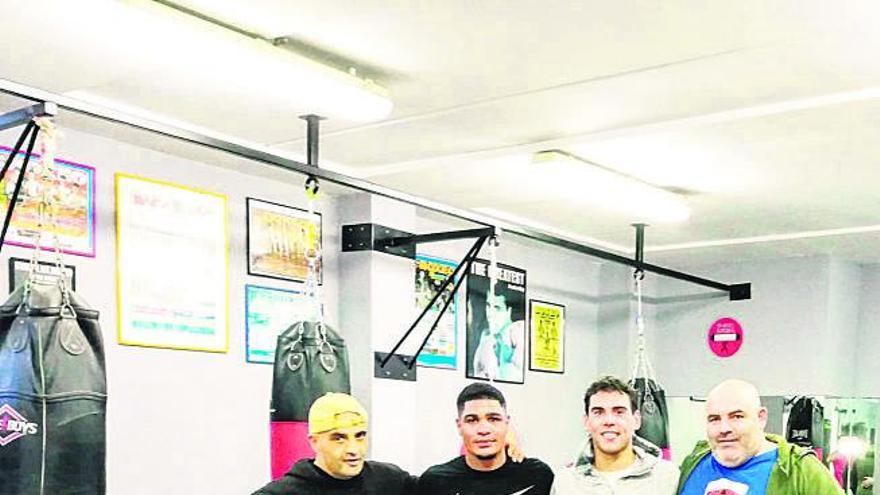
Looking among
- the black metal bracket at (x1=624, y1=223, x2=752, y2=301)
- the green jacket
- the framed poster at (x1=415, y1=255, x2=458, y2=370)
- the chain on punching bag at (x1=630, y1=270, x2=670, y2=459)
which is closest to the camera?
the green jacket

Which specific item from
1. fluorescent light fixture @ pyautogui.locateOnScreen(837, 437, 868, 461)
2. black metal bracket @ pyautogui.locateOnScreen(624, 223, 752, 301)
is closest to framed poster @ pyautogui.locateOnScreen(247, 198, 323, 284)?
black metal bracket @ pyautogui.locateOnScreen(624, 223, 752, 301)

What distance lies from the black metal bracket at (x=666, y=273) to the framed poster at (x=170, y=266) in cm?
258

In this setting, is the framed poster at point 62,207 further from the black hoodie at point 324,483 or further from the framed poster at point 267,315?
the black hoodie at point 324,483

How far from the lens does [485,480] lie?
454 centimetres

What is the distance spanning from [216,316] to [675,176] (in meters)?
2.58

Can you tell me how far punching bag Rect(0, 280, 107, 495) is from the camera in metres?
3.46

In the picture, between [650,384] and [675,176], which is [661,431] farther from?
[675,176]

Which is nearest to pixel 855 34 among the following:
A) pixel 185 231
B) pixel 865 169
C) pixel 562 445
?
pixel 865 169

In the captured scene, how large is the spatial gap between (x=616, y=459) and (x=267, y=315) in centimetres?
244

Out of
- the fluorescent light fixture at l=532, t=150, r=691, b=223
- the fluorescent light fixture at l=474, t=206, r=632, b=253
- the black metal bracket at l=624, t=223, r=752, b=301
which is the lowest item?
the black metal bracket at l=624, t=223, r=752, b=301

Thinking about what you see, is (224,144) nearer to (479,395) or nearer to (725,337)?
(479,395)

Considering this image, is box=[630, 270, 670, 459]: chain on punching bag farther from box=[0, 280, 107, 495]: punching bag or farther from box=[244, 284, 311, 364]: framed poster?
box=[0, 280, 107, 495]: punching bag

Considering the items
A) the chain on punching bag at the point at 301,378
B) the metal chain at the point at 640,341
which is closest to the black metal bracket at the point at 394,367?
the chain on punching bag at the point at 301,378

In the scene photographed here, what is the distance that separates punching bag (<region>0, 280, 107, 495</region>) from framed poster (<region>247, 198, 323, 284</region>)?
220 cm
